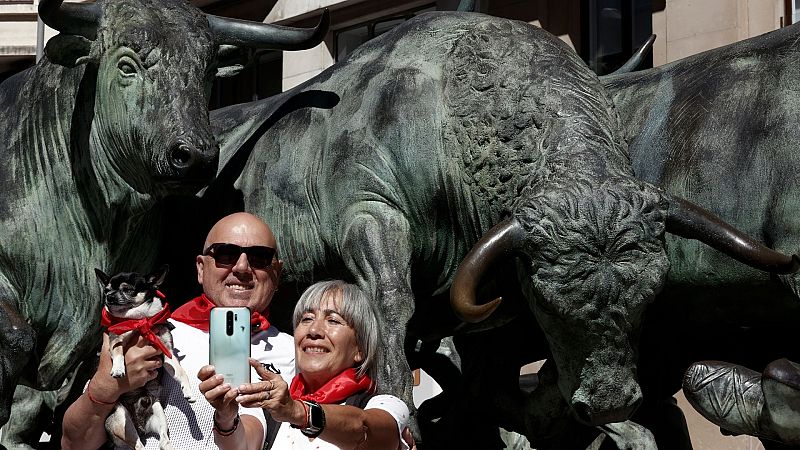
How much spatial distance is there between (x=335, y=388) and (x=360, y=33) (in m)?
11.0

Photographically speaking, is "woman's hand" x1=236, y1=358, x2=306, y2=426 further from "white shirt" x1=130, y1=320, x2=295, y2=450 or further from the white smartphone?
"white shirt" x1=130, y1=320, x2=295, y2=450

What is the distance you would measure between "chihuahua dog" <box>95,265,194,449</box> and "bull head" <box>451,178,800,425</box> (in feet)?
4.52

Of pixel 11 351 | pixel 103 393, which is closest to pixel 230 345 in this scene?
pixel 103 393

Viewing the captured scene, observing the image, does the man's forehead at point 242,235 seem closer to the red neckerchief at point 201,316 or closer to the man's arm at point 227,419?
the red neckerchief at point 201,316

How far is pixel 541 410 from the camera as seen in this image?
20.0 feet

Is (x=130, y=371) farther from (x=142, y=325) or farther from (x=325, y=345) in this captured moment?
(x=325, y=345)

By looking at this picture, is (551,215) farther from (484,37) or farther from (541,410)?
(484,37)

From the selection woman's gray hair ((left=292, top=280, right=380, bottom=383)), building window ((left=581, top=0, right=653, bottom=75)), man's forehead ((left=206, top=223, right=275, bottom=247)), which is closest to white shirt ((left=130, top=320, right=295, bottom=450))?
woman's gray hair ((left=292, top=280, right=380, bottom=383))

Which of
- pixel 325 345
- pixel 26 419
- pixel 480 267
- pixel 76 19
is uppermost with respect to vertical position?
pixel 76 19

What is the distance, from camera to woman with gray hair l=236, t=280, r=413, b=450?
400 cm

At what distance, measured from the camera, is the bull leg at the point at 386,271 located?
588 centimetres

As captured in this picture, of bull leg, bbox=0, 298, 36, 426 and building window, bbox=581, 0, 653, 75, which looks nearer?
bull leg, bbox=0, 298, 36, 426

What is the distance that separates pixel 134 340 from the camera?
4.29 metres

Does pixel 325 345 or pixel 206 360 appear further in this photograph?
pixel 206 360
